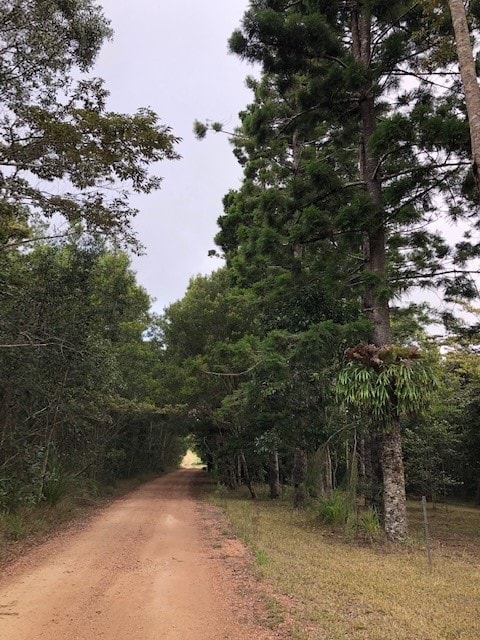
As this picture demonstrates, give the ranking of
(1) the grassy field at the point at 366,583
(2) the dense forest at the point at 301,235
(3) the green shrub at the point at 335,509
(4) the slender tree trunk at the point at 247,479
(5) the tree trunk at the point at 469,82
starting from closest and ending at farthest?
(1) the grassy field at the point at 366,583, (5) the tree trunk at the point at 469,82, (2) the dense forest at the point at 301,235, (3) the green shrub at the point at 335,509, (4) the slender tree trunk at the point at 247,479

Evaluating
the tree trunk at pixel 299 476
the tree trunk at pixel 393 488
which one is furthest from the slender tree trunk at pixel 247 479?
the tree trunk at pixel 393 488

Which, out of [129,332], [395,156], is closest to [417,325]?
[395,156]

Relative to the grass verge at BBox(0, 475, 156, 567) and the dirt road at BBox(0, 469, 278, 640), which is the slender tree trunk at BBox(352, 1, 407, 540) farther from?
the grass verge at BBox(0, 475, 156, 567)

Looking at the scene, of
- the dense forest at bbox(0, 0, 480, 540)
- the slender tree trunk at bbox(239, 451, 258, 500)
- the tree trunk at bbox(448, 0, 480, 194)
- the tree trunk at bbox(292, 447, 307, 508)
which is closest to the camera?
the tree trunk at bbox(448, 0, 480, 194)

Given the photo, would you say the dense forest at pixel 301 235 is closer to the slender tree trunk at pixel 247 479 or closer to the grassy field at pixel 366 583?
the grassy field at pixel 366 583

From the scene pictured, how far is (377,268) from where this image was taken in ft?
37.8

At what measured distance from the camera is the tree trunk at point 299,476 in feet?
54.7

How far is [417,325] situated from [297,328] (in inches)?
269

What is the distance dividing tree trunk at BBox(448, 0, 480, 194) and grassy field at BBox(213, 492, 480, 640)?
Result: 4.60 m

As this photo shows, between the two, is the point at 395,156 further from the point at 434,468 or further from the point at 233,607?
the point at 434,468

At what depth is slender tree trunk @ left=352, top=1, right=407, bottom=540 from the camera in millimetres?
10156

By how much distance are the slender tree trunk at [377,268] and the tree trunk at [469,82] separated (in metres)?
4.67

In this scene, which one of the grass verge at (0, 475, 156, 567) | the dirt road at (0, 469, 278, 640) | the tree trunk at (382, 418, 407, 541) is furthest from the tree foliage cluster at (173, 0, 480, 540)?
the grass verge at (0, 475, 156, 567)

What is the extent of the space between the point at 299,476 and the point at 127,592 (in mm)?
11923
